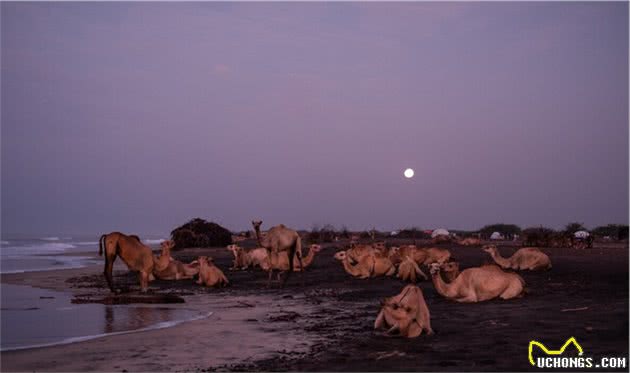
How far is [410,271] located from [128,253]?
28.2ft

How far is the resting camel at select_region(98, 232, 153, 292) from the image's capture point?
67.9 feet

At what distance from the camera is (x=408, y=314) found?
1189 cm

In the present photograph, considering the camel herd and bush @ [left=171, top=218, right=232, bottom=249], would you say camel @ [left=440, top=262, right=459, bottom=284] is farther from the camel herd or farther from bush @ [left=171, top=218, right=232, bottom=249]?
bush @ [left=171, top=218, right=232, bottom=249]

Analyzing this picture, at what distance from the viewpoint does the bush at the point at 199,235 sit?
5275cm

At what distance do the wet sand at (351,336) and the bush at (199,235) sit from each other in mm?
32369

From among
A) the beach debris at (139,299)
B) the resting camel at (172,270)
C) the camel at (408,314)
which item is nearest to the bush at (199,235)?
the resting camel at (172,270)

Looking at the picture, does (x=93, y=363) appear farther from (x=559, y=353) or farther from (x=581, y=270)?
(x=581, y=270)

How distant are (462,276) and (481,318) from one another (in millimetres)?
3380

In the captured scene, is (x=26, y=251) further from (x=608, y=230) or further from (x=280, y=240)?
(x=608, y=230)

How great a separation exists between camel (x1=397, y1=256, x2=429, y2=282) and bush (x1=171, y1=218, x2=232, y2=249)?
3139 cm

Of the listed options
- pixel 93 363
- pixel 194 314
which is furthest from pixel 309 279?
pixel 93 363

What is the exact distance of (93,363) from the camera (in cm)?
1057

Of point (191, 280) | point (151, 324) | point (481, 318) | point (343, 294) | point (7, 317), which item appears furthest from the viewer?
point (191, 280)

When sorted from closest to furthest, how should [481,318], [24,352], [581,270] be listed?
1. [24,352]
2. [481,318]
3. [581,270]
